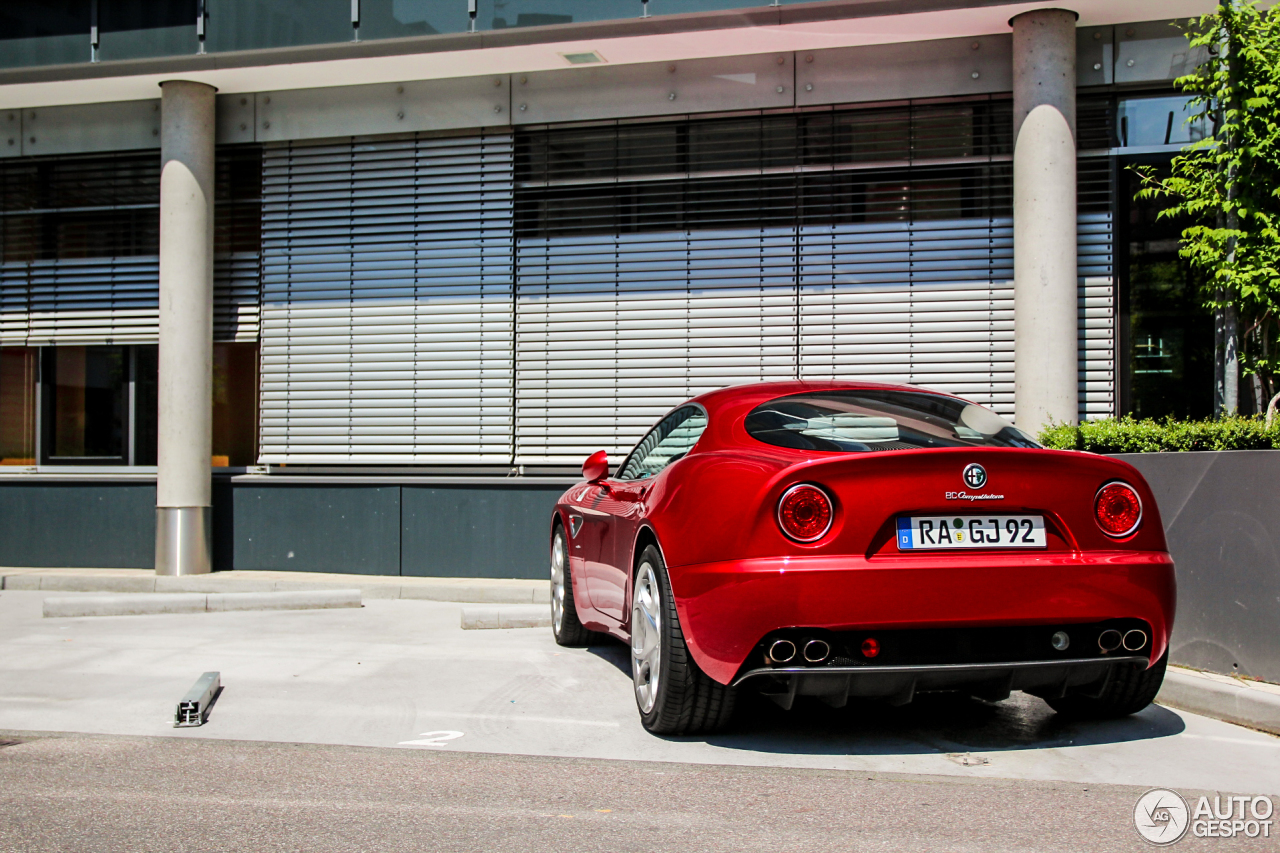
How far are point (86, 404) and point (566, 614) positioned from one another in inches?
319

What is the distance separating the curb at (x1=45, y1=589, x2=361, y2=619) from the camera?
8891mm

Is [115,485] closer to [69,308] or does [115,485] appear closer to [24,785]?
[69,308]

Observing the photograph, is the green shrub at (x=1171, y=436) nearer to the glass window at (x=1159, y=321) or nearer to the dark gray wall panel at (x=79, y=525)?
the glass window at (x=1159, y=321)

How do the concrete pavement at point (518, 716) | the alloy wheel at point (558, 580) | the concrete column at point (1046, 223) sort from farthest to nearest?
the concrete column at point (1046, 223)
the alloy wheel at point (558, 580)
the concrete pavement at point (518, 716)

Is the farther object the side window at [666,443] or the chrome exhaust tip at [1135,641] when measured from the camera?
the side window at [666,443]

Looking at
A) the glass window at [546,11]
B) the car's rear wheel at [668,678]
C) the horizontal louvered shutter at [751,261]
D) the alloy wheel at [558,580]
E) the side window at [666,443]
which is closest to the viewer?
the car's rear wheel at [668,678]

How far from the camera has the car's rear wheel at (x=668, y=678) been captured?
177 inches

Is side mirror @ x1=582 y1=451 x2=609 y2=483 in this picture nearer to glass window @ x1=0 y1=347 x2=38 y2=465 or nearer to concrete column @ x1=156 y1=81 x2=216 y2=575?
concrete column @ x1=156 y1=81 x2=216 y2=575

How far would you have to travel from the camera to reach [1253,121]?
8555 mm

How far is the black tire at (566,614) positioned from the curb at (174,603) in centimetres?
291

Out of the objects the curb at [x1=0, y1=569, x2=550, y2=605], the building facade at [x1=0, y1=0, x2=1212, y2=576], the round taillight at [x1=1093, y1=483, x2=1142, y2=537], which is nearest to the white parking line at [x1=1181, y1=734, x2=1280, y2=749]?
the round taillight at [x1=1093, y1=483, x2=1142, y2=537]

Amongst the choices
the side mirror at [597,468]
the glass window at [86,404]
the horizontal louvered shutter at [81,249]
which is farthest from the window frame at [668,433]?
the glass window at [86,404]

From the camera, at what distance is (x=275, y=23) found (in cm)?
1110

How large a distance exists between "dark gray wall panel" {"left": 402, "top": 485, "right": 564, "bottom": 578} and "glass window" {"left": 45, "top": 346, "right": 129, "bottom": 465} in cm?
366
